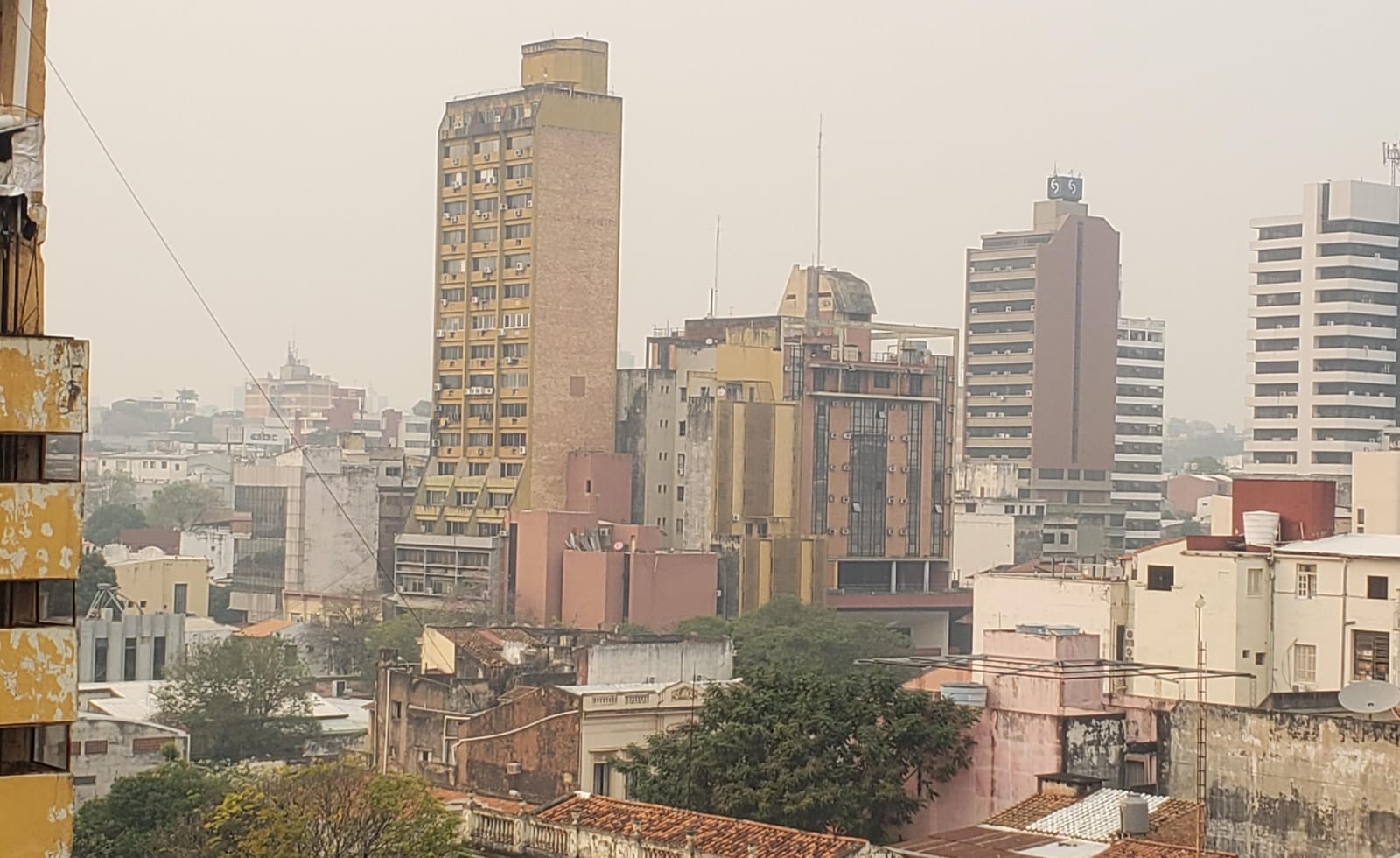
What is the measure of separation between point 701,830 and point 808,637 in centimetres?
4687

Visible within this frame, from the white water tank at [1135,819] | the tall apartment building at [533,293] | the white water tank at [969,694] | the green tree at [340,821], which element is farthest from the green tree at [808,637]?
the white water tank at [1135,819]

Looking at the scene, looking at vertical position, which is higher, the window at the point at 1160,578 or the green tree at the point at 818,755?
the window at the point at 1160,578

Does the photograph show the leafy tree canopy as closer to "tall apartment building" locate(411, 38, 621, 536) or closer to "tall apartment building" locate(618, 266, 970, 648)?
"tall apartment building" locate(618, 266, 970, 648)

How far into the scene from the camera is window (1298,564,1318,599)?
42500 millimetres

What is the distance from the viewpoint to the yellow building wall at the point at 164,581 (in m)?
77.9

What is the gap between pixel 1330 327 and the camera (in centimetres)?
12375

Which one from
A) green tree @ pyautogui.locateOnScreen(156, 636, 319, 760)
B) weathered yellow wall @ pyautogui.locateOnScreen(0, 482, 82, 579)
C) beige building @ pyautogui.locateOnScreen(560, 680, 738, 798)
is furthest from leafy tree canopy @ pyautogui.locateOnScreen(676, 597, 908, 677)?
weathered yellow wall @ pyautogui.locateOnScreen(0, 482, 82, 579)

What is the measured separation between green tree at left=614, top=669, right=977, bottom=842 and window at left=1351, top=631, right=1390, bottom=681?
43.3 feet

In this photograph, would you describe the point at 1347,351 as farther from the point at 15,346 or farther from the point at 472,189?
the point at 15,346

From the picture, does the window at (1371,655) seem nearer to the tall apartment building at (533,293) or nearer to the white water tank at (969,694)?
the white water tank at (969,694)

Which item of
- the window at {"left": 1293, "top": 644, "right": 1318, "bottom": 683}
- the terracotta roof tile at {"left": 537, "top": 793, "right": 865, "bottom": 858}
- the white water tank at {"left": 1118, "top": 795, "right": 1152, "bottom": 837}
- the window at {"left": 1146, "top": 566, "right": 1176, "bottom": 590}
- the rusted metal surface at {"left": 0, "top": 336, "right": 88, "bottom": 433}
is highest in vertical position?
the rusted metal surface at {"left": 0, "top": 336, "right": 88, "bottom": 433}

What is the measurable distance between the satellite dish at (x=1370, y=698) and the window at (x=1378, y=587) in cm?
1366

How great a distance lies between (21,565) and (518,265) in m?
80.9

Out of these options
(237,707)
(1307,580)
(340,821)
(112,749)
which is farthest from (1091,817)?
(237,707)
